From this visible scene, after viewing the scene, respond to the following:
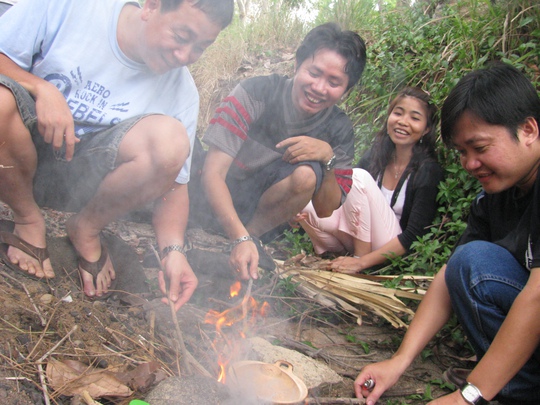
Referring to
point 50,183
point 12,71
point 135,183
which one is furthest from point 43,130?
point 50,183

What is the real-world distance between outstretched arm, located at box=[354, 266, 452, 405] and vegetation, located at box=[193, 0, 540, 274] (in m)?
1.26

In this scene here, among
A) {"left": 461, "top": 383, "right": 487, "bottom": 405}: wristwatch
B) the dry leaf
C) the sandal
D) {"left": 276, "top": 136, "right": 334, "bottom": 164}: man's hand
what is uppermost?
{"left": 276, "top": 136, "right": 334, "bottom": 164}: man's hand

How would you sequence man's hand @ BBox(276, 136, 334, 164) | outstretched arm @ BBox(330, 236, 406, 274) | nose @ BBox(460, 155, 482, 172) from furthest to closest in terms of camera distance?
1. outstretched arm @ BBox(330, 236, 406, 274)
2. man's hand @ BBox(276, 136, 334, 164)
3. nose @ BBox(460, 155, 482, 172)

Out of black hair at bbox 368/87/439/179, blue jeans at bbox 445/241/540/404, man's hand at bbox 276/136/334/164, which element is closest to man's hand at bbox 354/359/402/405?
blue jeans at bbox 445/241/540/404

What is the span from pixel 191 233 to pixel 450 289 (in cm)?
227

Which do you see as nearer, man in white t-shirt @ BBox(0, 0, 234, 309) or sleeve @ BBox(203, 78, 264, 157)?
man in white t-shirt @ BBox(0, 0, 234, 309)

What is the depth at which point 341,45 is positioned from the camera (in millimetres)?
3098

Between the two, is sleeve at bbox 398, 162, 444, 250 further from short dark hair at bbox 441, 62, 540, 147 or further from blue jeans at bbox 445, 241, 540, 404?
short dark hair at bbox 441, 62, 540, 147

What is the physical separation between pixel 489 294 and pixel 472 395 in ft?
1.50

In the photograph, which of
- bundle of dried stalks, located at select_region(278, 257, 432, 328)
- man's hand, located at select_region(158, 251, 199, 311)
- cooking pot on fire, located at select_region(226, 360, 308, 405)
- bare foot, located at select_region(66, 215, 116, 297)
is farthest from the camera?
bundle of dried stalks, located at select_region(278, 257, 432, 328)

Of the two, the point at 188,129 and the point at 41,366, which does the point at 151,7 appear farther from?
the point at 41,366

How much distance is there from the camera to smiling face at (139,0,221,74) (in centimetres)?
231

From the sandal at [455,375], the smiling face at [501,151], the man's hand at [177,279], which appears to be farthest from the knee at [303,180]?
the sandal at [455,375]

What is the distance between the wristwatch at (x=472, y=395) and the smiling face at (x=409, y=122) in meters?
2.52
